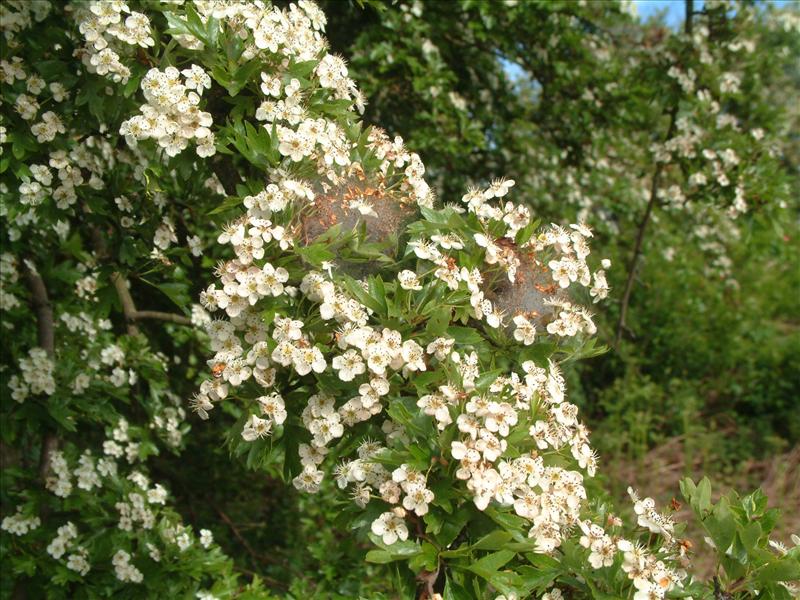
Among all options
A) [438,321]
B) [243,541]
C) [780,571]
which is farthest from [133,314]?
[780,571]

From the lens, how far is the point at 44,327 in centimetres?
302

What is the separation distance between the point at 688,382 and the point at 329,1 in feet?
15.3

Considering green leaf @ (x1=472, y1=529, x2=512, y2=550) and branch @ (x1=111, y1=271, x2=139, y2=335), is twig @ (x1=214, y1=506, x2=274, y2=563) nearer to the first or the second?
branch @ (x1=111, y1=271, x2=139, y2=335)

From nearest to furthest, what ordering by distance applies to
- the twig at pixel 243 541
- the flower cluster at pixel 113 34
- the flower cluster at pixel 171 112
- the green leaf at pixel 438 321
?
the green leaf at pixel 438 321
the flower cluster at pixel 171 112
the flower cluster at pixel 113 34
the twig at pixel 243 541

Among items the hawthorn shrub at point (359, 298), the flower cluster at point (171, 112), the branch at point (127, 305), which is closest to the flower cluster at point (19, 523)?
the branch at point (127, 305)

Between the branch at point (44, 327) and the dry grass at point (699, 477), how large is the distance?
166 inches

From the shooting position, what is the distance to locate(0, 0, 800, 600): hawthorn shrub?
1.48m

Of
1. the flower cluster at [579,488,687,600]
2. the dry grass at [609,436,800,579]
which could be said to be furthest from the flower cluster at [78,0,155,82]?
the dry grass at [609,436,800,579]

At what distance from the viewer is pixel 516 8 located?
156 inches

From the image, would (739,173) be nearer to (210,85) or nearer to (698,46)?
(698,46)

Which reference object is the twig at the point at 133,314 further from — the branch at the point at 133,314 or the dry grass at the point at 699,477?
the dry grass at the point at 699,477

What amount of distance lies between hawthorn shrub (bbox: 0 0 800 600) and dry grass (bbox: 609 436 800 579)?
440 centimetres

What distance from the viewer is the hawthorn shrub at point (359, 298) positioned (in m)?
1.48

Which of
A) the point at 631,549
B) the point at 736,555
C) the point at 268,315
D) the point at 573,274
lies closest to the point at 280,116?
the point at 268,315
